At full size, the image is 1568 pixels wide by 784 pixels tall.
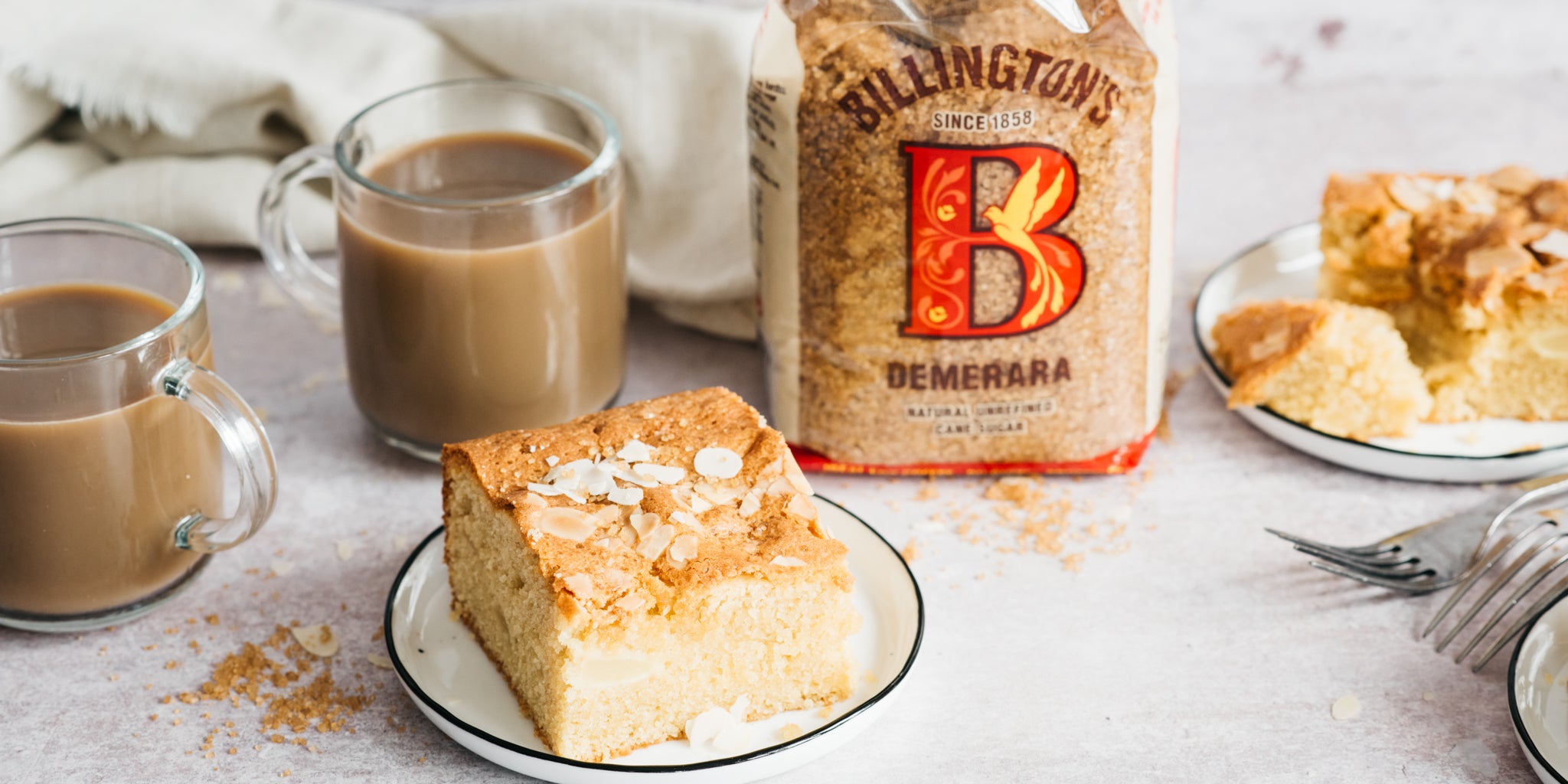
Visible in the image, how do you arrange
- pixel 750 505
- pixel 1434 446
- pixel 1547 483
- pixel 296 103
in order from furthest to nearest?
pixel 296 103 → pixel 1434 446 → pixel 1547 483 → pixel 750 505

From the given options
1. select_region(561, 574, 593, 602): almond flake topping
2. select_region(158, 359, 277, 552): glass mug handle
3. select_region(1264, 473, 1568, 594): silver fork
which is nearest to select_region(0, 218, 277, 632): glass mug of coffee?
select_region(158, 359, 277, 552): glass mug handle

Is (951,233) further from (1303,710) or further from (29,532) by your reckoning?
(29,532)

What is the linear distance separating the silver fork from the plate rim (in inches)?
4.2

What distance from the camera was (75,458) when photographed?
3.92 ft

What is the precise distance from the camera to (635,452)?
47.7 inches

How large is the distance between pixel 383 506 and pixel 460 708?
1.21 ft

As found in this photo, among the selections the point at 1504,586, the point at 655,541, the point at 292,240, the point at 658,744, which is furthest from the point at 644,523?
the point at 1504,586

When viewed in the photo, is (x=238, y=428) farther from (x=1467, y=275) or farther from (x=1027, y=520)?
(x=1467, y=275)

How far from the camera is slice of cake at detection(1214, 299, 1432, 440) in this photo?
58.9 inches

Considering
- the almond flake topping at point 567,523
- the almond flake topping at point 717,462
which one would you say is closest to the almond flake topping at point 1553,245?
the almond flake topping at point 717,462

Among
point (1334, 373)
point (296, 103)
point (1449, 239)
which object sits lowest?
point (1334, 373)

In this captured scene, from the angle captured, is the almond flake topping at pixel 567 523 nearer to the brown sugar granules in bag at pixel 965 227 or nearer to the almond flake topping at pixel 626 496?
the almond flake topping at pixel 626 496

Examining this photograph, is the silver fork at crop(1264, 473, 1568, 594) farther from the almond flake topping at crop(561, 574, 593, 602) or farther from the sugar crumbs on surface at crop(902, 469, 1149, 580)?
the almond flake topping at crop(561, 574, 593, 602)

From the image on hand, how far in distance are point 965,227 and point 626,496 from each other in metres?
0.43
